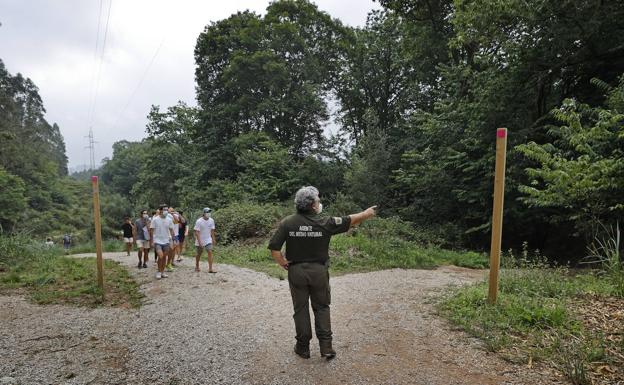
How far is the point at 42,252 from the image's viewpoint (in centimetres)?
1288

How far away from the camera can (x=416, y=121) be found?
20.2m

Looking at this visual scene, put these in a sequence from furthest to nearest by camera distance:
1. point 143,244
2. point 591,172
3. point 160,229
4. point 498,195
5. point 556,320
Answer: point 143,244, point 160,229, point 591,172, point 498,195, point 556,320

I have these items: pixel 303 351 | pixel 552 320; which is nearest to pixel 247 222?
pixel 303 351

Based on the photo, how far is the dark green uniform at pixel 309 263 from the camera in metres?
3.81

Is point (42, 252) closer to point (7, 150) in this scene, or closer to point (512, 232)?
point (512, 232)

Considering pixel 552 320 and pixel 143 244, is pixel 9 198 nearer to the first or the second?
pixel 143 244

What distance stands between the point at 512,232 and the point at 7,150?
4638 cm

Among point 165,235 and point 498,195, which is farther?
point 165,235

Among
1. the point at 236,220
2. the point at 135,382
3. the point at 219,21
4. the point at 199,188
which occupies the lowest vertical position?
the point at 135,382

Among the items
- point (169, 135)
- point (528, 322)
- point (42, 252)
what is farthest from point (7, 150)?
point (528, 322)

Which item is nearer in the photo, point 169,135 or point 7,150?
point 169,135

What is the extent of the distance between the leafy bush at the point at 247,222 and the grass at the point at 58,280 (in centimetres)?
531

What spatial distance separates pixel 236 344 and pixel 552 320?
3.99m

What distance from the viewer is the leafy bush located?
1597cm
